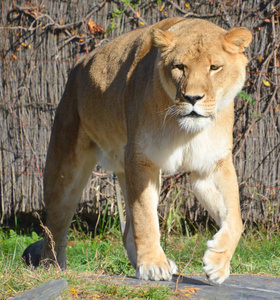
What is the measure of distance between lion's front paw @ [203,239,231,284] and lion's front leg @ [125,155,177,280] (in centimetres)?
23

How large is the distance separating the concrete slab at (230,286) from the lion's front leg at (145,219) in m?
0.08

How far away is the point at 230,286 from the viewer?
2.71m

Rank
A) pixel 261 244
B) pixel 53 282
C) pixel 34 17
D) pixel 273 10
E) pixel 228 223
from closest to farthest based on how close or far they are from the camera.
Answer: pixel 53 282 < pixel 228 223 < pixel 261 244 < pixel 273 10 < pixel 34 17

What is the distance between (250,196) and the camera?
4766 mm

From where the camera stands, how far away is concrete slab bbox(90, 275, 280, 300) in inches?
97.3

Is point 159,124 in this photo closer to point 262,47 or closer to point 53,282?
point 53,282

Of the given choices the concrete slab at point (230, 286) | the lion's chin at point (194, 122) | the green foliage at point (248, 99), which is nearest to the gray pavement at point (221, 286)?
the concrete slab at point (230, 286)

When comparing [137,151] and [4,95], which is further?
[4,95]

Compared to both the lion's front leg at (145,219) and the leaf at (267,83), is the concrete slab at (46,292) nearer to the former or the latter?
the lion's front leg at (145,219)

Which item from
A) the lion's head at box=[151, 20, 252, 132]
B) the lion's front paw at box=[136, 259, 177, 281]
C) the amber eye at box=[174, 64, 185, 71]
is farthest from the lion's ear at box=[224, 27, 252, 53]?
the lion's front paw at box=[136, 259, 177, 281]

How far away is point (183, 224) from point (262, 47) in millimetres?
1698

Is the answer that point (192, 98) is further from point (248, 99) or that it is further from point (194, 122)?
point (248, 99)

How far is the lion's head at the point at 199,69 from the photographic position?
2.63 metres

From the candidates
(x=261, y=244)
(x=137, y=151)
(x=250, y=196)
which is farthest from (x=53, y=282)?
(x=250, y=196)
